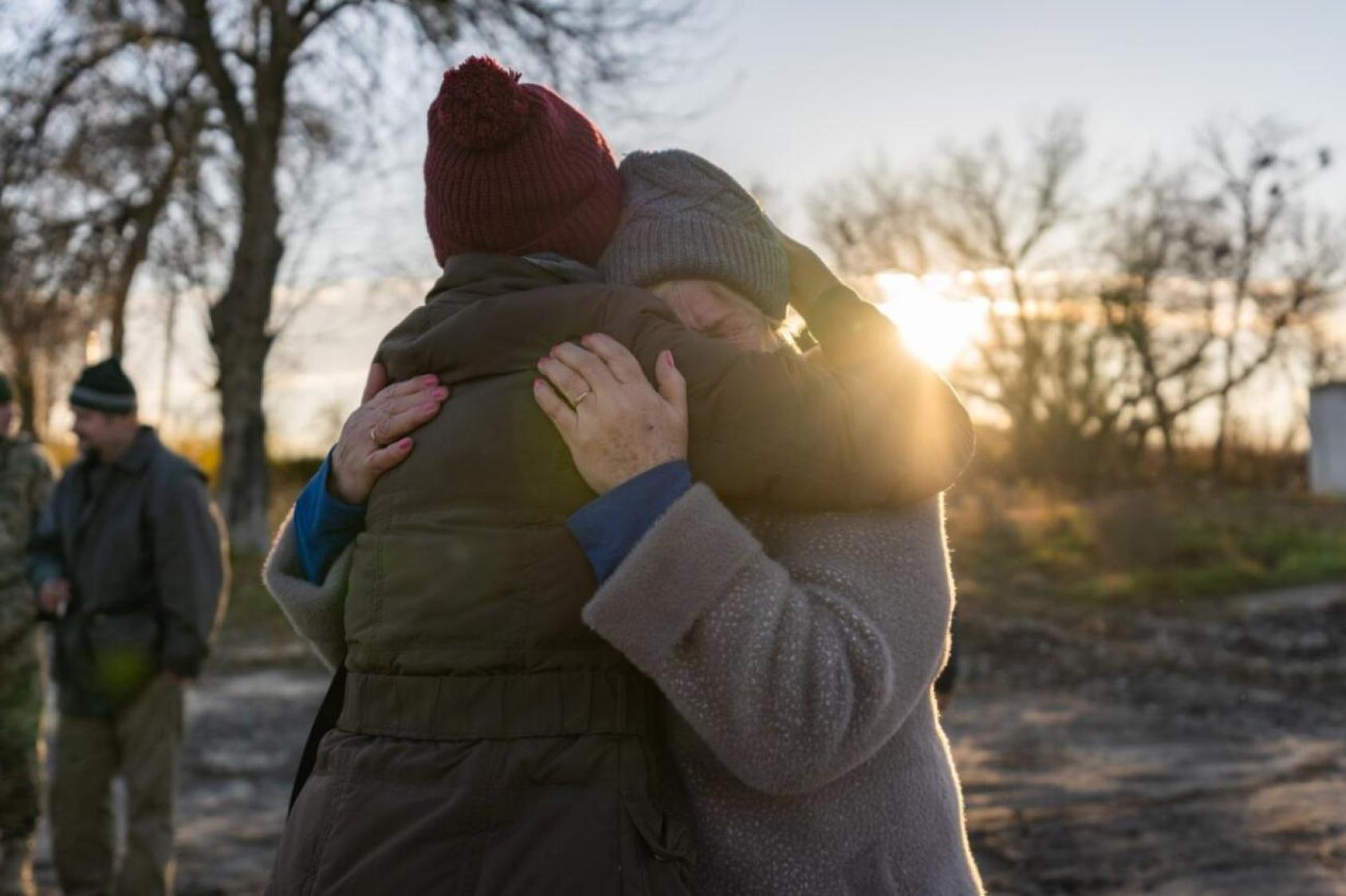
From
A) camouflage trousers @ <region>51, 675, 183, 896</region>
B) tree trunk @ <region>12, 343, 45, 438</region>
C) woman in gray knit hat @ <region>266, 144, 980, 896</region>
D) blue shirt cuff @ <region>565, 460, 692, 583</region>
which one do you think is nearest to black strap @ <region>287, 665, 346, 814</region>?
woman in gray knit hat @ <region>266, 144, 980, 896</region>

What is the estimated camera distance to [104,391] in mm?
6246

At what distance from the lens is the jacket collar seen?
1771mm

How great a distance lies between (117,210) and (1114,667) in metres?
14.7

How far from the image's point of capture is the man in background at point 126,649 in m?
5.90

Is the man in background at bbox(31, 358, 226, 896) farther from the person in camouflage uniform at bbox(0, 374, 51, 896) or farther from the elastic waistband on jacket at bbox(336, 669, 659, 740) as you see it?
the elastic waistband on jacket at bbox(336, 669, 659, 740)

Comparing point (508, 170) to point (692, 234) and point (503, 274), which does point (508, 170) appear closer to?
point (503, 274)

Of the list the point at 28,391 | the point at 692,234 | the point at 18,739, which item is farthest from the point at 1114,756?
the point at 28,391

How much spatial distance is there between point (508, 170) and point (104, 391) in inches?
195

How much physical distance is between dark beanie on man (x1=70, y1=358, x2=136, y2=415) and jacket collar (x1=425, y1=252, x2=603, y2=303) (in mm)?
4801

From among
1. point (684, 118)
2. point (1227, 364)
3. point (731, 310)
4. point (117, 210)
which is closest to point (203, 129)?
point (117, 210)

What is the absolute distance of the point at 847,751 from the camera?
160cm

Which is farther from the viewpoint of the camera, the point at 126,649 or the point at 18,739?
the point at 18,739

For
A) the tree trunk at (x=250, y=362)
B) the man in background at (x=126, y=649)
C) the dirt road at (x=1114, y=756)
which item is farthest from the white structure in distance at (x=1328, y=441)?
the man in background at (x=126, y=649)

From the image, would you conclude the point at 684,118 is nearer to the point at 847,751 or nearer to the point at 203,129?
the point at 203,129
